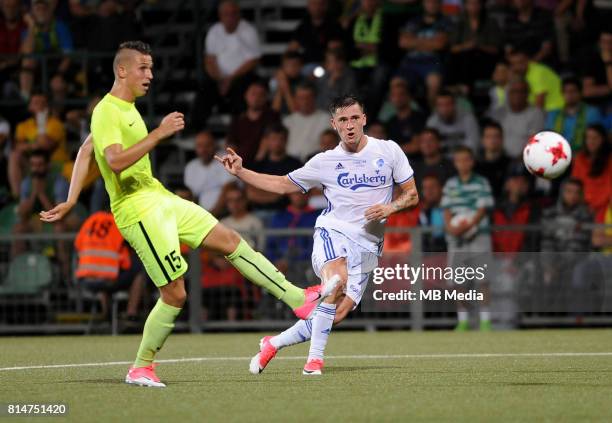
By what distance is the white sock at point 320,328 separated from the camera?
31.9 feet

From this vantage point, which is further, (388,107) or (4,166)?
(4,166)

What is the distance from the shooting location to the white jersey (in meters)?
10.1

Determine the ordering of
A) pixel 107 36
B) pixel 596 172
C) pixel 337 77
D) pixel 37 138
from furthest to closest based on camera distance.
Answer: pixel 107 36 < pixel 37 138 < pixel 337 77 < pixel 596 172

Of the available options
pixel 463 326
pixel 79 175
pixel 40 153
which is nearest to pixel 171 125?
pixel 79 175

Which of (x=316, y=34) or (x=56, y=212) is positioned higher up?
(x=316, y=34)

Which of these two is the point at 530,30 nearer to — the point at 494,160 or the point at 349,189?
the point at 494,160

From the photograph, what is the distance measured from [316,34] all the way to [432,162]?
127 inches

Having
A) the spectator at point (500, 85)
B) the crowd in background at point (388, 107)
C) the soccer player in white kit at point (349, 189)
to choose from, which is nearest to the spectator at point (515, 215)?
the crowd in background at point (388, 107)

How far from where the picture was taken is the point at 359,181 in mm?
10133

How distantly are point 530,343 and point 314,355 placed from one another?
4.18 metres

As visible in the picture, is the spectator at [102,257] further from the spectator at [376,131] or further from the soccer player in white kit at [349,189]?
the soccer player in white kit at [349,189]

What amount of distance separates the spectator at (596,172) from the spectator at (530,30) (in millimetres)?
2242

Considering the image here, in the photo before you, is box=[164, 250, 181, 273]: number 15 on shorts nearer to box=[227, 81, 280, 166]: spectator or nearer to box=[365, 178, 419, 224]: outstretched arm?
box=[365, 178, 419, 224]: outstretched arm

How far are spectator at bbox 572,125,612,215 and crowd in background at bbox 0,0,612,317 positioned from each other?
0.02 meters
